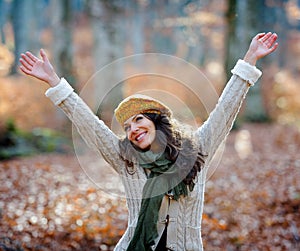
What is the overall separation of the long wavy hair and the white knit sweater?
6 cm

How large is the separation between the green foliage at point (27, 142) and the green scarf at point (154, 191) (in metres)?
6.68

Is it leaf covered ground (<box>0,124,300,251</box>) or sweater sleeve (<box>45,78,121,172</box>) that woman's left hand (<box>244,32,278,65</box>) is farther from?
leaf covered ground (<box>0,124,300,251</box>)

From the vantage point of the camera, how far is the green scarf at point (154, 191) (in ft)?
9.45

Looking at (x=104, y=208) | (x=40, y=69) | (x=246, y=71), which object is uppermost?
(x=104, y=208)

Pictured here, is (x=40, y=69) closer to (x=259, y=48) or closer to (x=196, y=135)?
(x=196, y=135)

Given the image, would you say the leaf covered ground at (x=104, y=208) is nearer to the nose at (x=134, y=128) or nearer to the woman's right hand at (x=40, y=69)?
the nose at (x=134, y=128)

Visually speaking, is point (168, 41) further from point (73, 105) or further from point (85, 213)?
point (73, 105)

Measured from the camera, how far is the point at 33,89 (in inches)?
610

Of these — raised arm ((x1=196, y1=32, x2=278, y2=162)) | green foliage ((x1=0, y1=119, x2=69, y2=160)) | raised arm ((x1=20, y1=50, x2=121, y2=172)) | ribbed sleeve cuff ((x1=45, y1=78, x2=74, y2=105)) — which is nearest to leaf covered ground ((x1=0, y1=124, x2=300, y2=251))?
green foliage ((x1=0, y1=119, x2=69, y2=160))

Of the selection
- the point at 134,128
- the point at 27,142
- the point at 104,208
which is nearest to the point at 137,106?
the point at 134,128

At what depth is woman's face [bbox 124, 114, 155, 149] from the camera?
115 inches

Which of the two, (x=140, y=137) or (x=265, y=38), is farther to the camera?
(x=265, y=38)

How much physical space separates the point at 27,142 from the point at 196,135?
765 centimetres

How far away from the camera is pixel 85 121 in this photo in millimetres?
2943
